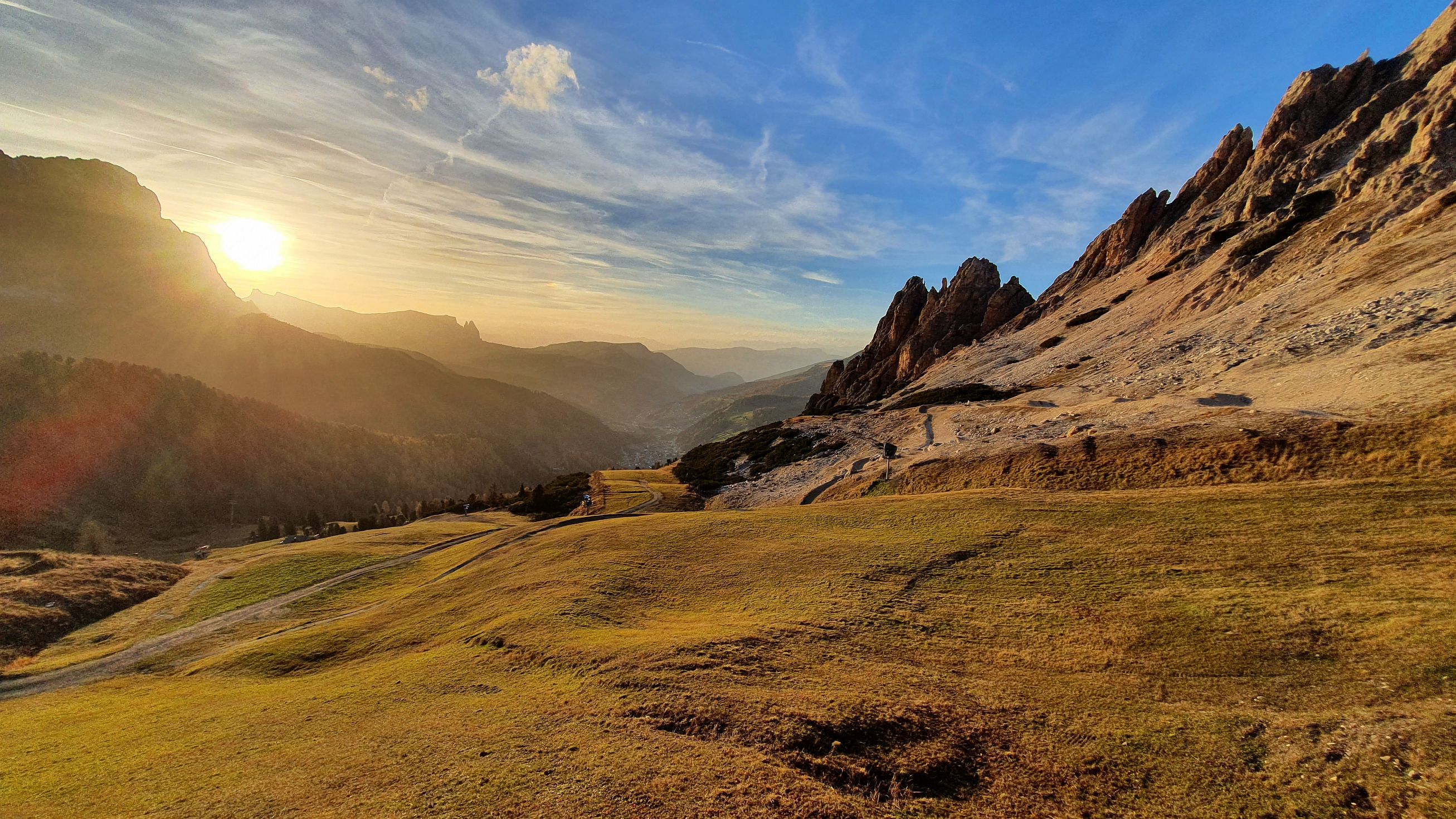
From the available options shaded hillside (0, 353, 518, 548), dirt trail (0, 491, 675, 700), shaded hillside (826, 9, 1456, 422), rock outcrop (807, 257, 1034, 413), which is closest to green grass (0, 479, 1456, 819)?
dirt trail (0, 491, 675, 700)

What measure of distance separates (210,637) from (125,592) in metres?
15.7

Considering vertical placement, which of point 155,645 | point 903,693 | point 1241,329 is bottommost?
point 155,645

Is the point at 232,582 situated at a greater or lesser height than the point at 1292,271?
lesser

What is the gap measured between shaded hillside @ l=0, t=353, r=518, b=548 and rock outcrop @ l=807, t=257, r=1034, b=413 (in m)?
150

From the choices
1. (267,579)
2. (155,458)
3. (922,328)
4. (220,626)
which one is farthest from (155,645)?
(155,458)

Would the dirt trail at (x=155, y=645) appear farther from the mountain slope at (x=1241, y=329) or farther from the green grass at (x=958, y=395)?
the green grass at (x=958, y=395)

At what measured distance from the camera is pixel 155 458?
128 metres

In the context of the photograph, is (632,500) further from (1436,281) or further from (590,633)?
(1436,281)

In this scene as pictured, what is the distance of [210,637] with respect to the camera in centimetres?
2675

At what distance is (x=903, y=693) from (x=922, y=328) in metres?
104

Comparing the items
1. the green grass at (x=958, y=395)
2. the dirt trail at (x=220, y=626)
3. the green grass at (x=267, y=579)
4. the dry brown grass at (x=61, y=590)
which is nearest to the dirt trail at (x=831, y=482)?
the dirt trail at (x=220, y=626)

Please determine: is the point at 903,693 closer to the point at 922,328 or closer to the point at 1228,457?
the point at 1228,457

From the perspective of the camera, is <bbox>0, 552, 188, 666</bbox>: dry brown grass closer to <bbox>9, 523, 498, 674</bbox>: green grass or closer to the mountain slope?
<bbox>9, 523, 498, 674</bbox>: green grass

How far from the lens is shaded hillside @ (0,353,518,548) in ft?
347
